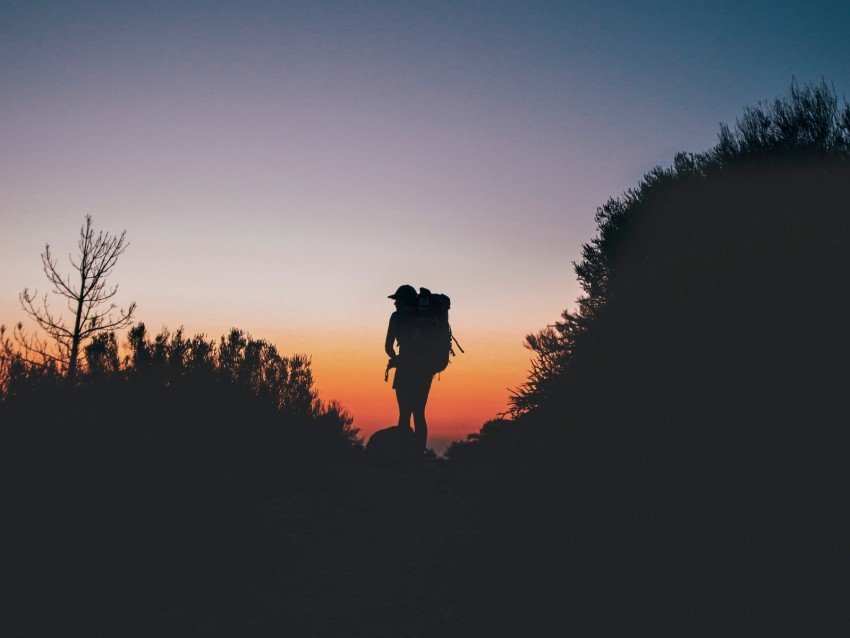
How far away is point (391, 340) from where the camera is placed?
1036 centimetres

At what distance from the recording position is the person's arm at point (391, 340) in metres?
10.3

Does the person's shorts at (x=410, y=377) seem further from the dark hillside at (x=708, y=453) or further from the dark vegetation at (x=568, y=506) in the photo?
the dark hillside at (x=708, y=453)

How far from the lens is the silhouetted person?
10047 millimetres

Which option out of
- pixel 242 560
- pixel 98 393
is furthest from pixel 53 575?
pixel 98 393

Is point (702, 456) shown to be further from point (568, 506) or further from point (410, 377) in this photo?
point (410, 377)

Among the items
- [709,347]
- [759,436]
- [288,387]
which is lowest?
[759,436]

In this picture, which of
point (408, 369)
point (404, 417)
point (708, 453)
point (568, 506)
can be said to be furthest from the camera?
point (404, 417)

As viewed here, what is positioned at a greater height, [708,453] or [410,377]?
[410,377]

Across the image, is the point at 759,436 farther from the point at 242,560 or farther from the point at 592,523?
the point at 242,560

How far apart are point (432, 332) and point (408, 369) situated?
0.75 meters

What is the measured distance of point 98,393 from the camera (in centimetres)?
733

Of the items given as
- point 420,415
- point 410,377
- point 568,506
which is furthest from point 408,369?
point 568,506

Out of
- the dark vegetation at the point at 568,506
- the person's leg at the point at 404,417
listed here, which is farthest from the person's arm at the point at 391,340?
the dark vegetation at the point at 568,506

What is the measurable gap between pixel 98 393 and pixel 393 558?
13.8ft
